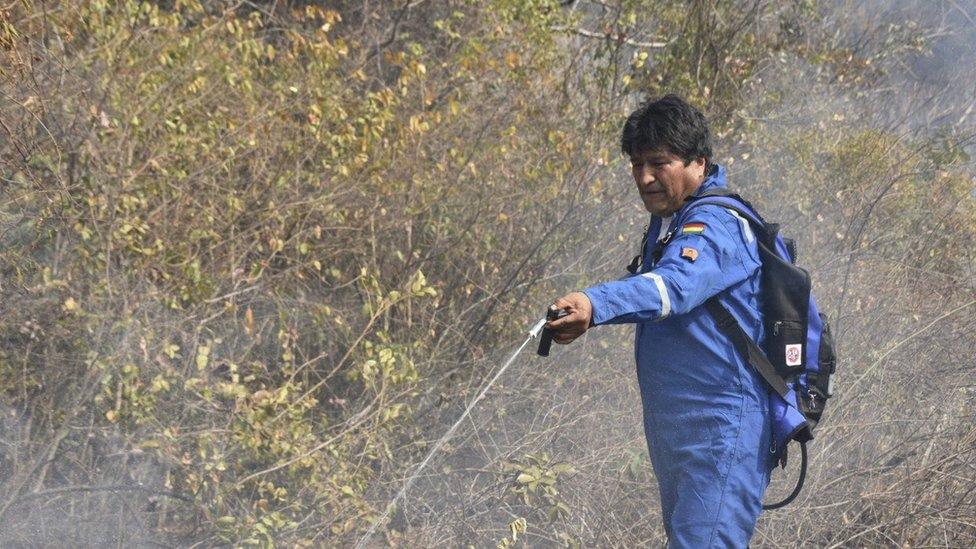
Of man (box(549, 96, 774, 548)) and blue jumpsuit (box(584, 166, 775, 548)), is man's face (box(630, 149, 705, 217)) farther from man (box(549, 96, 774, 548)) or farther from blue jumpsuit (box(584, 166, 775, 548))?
blue jumpsuit (box(584, 166, 775, 548))

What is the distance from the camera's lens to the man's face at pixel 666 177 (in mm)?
3088

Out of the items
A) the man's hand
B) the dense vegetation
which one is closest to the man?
the man's hand

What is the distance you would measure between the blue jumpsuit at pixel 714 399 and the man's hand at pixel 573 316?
283 millimetres

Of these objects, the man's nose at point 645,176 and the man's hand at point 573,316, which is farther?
the man's nose at point 645,176

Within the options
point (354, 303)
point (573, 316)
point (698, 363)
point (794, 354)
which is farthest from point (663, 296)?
point (354, 303)

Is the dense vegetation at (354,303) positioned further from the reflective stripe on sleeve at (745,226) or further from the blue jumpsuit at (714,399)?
the reflective stripe on sleeve at (745,226)

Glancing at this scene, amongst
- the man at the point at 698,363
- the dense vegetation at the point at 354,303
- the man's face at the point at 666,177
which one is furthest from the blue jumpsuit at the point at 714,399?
the dense vegetation at the point at 354,303

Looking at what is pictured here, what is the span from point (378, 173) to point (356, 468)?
1595 millimetres

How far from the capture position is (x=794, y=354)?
9.71ft

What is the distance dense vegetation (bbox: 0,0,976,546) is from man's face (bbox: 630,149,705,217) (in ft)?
5.88

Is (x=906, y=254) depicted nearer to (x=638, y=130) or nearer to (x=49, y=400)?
(x=638, y=130)

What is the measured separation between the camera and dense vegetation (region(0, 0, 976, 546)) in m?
4.34

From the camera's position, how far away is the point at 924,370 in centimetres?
545

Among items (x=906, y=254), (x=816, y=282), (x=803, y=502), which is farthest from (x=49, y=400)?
(x=906, y=254)
